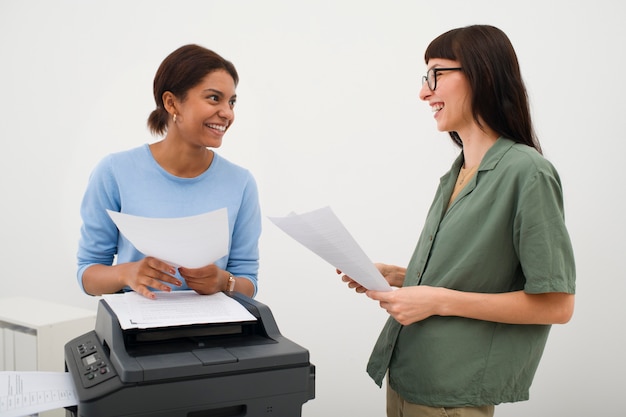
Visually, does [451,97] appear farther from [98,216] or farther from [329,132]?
[329,132]

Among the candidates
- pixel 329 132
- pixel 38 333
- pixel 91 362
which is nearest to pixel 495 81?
pixel 91 362

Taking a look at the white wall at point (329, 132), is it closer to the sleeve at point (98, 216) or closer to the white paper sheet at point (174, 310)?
the sleeve at point (98, 216)

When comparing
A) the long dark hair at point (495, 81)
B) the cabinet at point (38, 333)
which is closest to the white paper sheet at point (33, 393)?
the long dark hair at point (495, 81)

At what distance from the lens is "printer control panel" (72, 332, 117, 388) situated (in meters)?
0.85

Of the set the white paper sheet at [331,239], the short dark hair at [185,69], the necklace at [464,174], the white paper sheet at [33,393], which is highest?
the short dark hair at [185,69]

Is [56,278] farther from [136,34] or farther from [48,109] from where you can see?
[136,34]

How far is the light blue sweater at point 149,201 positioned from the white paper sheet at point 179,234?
32 centimetres

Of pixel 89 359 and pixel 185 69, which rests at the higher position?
pixel 185 69

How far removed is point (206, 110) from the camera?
4.37 ft

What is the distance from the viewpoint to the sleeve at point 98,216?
1.29 metres

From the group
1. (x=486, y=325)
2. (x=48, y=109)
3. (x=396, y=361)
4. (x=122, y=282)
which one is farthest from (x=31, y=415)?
(x=48, y=109)

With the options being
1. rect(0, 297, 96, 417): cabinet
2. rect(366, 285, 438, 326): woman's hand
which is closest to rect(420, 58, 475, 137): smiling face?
rect(366, 285, 438, 326): woman's hand

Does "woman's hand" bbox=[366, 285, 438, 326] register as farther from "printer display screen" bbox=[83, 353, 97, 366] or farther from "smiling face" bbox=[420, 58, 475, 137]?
"printer display screen" bbox=[83, 353, 97, 366]

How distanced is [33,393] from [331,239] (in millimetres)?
552
